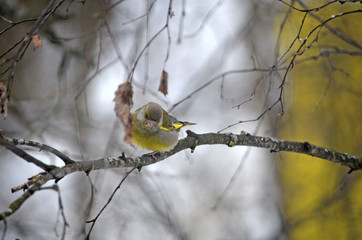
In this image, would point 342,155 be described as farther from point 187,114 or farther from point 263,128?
point 263,128

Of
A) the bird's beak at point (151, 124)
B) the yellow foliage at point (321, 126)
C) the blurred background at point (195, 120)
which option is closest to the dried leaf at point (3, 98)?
the bird's beak at point (151, 124)

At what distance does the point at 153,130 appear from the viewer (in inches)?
141

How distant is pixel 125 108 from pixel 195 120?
5831mm

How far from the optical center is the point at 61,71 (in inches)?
141

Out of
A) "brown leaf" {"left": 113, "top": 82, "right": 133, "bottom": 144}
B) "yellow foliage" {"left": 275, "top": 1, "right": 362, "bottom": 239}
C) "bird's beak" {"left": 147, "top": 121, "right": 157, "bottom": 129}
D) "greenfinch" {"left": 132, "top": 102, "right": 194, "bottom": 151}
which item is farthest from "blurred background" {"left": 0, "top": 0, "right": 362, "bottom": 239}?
"brown leaf" {"left": 113, "top": 82, "right": 133, "bottom": 144}

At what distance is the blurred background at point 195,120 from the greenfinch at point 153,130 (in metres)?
1.02

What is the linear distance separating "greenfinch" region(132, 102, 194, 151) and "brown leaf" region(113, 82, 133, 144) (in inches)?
57.0

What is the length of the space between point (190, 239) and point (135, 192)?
155 centimetres

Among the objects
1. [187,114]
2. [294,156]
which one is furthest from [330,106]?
[187,114]

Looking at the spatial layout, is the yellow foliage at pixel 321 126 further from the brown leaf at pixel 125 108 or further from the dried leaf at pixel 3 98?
the dried leaf at pixel 3 98

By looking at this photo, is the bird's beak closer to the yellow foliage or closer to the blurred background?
the blurred background

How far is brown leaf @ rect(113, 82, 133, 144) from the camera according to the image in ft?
6.40

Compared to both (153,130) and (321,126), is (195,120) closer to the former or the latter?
(321,126)

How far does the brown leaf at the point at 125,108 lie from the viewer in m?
1.95
